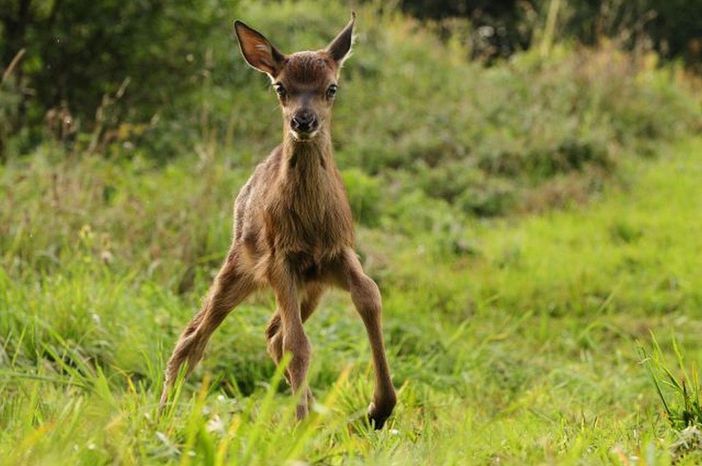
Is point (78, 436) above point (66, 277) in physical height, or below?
above

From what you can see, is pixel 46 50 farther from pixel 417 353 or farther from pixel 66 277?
pixel 417 353

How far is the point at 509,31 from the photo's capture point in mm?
20516

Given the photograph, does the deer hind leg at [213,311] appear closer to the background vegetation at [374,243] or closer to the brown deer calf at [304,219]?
the brown deer calf at [304,219]

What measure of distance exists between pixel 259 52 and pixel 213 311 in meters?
1.11

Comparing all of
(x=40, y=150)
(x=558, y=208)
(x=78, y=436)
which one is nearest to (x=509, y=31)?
(x=558, y=208)

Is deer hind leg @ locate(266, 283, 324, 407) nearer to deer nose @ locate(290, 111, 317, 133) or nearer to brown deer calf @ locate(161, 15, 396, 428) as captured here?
brown deer calf @ locate(161, 15, 396, 428)

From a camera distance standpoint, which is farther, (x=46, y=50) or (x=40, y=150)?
(x=46, y=50)

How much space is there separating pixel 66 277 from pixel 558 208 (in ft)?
17.0

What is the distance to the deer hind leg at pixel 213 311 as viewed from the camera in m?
4.64

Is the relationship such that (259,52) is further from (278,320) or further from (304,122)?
(278,320)

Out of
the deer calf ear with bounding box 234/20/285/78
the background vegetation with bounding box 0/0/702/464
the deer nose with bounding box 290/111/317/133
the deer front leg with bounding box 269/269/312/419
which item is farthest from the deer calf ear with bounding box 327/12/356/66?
the background vegetation with bounding box 0/0/702/464

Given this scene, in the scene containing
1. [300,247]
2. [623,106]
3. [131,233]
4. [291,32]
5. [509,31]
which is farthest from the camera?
[509,31]

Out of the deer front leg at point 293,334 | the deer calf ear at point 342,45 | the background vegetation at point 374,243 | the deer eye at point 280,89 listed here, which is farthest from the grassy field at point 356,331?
the deer calf ear at point 342,45

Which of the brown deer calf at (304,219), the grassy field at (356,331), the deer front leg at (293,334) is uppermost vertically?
the brown deer calf at (304,219)
